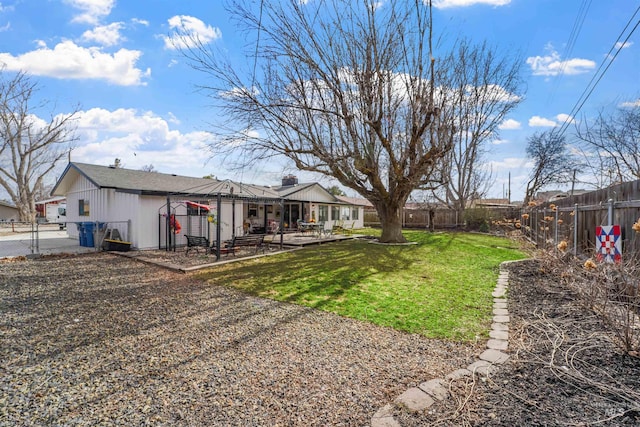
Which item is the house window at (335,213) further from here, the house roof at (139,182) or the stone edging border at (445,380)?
the stone edging border at (445,380)

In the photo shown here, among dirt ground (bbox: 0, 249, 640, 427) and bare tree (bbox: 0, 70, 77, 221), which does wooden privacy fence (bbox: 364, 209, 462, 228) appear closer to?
dirt ground (bbox: 0, 249, 640, 427)

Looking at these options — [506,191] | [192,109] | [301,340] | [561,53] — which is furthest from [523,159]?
[301,340]

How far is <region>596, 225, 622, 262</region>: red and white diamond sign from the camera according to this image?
15.0ft

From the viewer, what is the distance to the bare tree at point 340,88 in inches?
441

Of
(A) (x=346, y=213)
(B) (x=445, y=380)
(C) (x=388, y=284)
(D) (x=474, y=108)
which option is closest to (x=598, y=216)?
(C) (x=388, y=284)

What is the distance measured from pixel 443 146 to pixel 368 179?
3.30m

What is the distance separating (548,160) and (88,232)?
3157cm

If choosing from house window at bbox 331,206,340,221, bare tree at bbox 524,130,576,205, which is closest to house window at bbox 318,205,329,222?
house window at bbox 331,206,340,221

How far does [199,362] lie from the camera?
3.26 meters

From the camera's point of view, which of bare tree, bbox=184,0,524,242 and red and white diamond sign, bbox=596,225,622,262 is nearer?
red and white diamond sign, bbox=596,225,622,262

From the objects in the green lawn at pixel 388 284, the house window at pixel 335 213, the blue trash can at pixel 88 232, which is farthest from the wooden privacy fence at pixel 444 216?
the blue trash can at pixel 88 232

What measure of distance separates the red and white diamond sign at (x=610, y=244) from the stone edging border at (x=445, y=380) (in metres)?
1.69

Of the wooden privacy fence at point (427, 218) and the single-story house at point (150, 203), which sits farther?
the wooden privacy fence at point (427, 218)

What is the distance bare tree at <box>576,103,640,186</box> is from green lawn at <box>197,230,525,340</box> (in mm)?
9799
